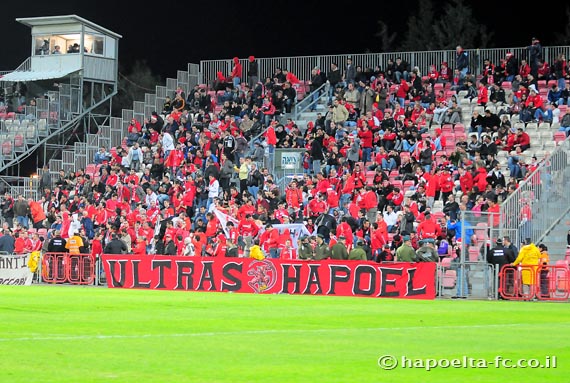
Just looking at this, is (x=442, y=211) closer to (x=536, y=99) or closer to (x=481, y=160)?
(x=481, y=160)

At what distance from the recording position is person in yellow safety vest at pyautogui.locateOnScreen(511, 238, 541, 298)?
90.0 ft

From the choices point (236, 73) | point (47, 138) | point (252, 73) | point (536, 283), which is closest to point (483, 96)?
point (252, 73)

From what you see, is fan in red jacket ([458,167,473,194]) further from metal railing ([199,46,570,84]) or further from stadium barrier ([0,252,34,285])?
stadium barrier ([0,252,34,285])

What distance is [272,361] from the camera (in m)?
11.8

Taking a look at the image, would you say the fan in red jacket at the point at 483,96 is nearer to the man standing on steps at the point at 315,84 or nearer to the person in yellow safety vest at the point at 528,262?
the man standing on steps at the point at 315,84

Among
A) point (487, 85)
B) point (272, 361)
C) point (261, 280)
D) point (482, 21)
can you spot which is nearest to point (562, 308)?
Result: point (261, 280)

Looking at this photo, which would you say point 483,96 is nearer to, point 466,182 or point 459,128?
point 459,128

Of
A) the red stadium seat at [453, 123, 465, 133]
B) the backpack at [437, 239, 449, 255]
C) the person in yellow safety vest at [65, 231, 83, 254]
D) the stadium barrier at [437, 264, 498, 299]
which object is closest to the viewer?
the stadium barrier at [437, 264, 498, 299]

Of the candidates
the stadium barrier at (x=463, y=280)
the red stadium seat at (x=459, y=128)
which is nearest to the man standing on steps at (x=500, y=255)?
the stadium barrier at (x=463, y=280)

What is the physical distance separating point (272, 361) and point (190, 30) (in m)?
74.4

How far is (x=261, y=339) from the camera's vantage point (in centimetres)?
1435

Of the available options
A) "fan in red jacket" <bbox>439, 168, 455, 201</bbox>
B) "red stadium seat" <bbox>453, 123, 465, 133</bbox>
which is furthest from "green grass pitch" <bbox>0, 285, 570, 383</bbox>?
"red stadium seat" <bbox>453, 123, 465, 133</bbox>

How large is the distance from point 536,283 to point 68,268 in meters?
14.1

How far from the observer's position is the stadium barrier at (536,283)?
27.3m
